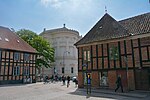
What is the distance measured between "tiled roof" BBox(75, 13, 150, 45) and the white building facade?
3301 cm

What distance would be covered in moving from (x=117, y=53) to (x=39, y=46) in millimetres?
24678

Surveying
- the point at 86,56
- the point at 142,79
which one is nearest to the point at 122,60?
the point at 142,79

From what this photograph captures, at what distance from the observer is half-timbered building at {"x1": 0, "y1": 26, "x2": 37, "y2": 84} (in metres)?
25.6

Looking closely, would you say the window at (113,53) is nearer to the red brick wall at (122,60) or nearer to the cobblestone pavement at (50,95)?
the red brick wall at (122,60)

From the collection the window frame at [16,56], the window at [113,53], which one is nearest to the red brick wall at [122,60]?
the window at [113,53]

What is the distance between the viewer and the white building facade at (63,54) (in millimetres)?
54719

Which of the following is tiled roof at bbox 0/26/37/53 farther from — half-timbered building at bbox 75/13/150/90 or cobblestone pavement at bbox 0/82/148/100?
half-timbered building at bbox 75/13/150/90

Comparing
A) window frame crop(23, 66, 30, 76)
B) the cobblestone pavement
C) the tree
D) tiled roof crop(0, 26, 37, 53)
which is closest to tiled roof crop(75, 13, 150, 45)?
the cobblestone pavement

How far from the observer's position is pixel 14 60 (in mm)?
27219

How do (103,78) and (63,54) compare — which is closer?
(103,78)

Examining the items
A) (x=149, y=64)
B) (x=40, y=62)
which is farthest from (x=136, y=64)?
(x=40, y=62)

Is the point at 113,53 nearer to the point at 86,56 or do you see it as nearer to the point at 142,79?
the point at 86,56

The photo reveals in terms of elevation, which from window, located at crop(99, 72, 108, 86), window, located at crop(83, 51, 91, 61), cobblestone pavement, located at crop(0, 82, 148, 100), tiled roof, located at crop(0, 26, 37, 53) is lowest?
cobblestone pavement, located at crop(0, 82, 148, 100)

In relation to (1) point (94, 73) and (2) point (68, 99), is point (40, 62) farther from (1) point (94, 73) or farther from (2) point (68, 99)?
(2) point (68, 99)
